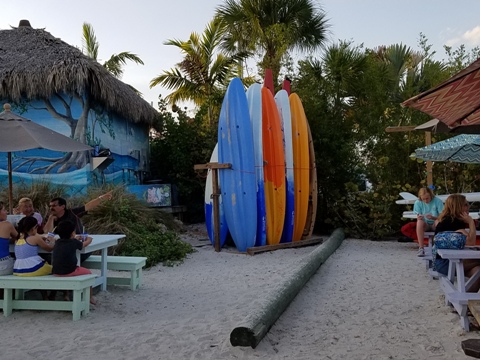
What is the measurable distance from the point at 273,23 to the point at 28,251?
12.7m

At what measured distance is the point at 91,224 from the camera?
8.60m

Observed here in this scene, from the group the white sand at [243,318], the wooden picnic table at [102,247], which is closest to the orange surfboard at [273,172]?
the white sand at [243,318]

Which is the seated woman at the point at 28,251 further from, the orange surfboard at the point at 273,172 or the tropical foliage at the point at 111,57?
the tropical foliage at the point at 111,57

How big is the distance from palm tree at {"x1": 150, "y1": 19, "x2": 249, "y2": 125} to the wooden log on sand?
40.9 ft

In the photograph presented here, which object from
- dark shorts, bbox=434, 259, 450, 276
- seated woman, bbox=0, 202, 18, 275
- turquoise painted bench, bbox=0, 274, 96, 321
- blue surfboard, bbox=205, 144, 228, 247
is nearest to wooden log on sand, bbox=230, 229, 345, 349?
dark shorts, bbox=434, 259, 450, 276

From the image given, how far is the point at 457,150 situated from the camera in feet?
24.4

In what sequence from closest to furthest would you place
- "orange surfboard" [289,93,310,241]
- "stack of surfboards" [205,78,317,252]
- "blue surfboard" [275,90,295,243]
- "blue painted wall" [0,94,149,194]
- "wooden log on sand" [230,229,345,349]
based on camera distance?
"wooden log on sand" [230,229,345,349], "stack of surfboards" [205,78,317,252], "blue surfboard" [275,90,295,243], "orange surfboard" [289,93,310,241], "blue painted wall" [0,94,149,194]

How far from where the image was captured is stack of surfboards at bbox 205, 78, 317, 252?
8992mm

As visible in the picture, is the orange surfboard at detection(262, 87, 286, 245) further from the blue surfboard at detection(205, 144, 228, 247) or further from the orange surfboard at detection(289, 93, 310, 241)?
the blue surfboard at detection(205, 144, 228, 247)

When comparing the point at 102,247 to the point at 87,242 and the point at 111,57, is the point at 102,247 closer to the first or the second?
the point at 87,242

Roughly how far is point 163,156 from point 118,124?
6.93 ft

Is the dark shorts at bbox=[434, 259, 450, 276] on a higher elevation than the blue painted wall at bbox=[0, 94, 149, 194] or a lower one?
lower

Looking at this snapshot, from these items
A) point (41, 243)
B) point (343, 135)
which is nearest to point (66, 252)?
point (41, 243)

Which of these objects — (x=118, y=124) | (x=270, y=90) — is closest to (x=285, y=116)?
(x=270, y=90)
